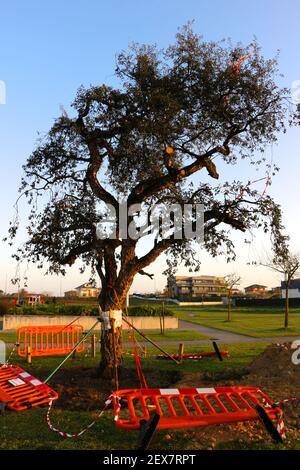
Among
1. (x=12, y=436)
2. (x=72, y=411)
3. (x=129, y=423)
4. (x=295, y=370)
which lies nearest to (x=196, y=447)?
(x=129, y=423)

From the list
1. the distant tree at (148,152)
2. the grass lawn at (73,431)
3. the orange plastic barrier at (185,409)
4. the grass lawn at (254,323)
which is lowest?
the grass lawn at (254,323)

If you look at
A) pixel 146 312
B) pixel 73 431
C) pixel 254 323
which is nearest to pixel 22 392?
pixel 73 431

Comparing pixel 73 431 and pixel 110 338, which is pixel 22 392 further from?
pixel 110 338

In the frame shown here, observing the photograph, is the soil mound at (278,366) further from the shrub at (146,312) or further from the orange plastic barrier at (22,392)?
the shrub at (146,312)

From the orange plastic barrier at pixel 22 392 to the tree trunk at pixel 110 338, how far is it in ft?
6.83

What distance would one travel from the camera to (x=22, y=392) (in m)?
8.84

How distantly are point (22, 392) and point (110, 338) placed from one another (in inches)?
118

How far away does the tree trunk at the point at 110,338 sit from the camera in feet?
37.3

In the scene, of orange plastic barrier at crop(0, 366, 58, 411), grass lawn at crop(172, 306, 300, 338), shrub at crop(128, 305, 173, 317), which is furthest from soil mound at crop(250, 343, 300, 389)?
shrub at crop(128, 305, 173, 317)

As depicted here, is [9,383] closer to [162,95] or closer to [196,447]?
[196,447]

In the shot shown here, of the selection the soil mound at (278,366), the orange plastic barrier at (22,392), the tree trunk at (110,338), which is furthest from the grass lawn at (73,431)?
the soil mound at (278,366)

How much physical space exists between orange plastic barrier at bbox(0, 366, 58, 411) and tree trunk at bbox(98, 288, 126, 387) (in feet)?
6.83

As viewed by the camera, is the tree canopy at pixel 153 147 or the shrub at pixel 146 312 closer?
the tree canopy at pixel 153 147

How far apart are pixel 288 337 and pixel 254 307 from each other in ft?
116
